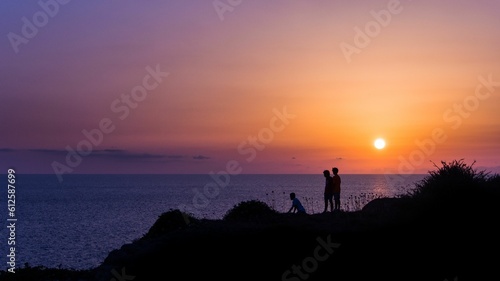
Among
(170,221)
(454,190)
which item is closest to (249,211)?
(170,221)

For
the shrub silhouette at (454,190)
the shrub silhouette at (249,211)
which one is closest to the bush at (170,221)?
the shrub silhouette at (249,211)

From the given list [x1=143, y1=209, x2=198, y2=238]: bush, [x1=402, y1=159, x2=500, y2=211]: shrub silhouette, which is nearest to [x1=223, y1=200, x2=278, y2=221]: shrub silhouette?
[x1=143, y1=209, x2=198, y2=238]: bush

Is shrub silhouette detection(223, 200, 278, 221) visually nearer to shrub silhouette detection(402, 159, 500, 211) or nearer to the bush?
the bush

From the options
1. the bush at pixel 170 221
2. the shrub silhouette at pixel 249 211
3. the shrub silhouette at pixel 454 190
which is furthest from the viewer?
the bush at pixel 170 221

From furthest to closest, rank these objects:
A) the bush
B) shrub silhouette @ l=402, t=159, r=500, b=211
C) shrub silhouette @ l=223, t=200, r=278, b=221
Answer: the bush, shrub silhouette @ l=223, t=200, r=278, b=221, shrub silhouette @ l=402, t=159, r=500, b=211

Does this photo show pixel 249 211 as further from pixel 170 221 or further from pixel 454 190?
pixel 454 190

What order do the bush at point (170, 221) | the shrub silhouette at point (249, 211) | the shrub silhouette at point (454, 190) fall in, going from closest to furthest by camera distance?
the shrub silhouette at point (454, 190) → the shrub silhouette at point (249, 211) → the bush at point (170, 221)

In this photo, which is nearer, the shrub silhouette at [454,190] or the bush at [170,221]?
the shrub silhouette at [454,190]

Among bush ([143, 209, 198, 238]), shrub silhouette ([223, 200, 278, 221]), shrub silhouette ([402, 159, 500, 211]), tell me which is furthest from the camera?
bush ([143, 209, 198, 238])

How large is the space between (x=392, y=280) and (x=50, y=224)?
84.7m

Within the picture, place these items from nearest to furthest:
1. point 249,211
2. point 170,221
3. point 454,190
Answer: point 454,190, point 249,211, point 170,221

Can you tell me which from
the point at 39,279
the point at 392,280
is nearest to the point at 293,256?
the point at 392,280

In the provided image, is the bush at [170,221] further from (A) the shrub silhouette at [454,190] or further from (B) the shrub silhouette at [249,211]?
(A) the shrub silhouette at [454,190]

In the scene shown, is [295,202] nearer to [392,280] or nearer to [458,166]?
[458,166]
